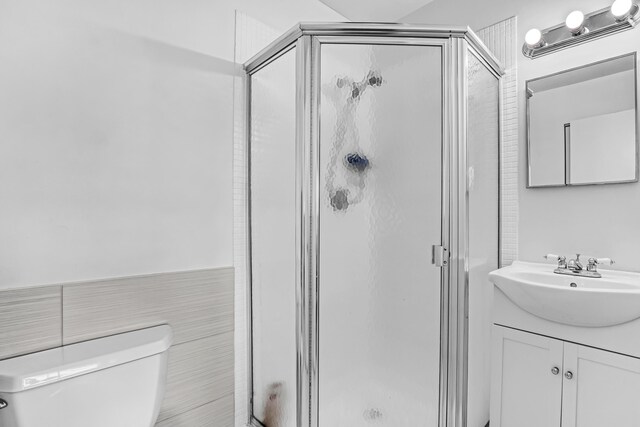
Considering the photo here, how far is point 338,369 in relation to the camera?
136cm

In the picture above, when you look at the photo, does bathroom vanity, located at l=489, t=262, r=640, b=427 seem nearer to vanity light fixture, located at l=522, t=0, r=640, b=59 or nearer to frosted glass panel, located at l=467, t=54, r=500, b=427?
frosted glass panel, located at l=467, t=54, r=500, b=427

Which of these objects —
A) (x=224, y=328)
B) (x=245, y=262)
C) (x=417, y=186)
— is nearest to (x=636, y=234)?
(x=417, y=186)

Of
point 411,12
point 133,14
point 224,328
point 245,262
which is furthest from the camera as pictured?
point 411,12

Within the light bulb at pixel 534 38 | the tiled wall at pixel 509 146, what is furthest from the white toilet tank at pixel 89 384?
the light bulb at pixel 534 38

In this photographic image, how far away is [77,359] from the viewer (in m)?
1.00

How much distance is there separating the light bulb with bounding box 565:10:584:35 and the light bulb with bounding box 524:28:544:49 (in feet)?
0.38

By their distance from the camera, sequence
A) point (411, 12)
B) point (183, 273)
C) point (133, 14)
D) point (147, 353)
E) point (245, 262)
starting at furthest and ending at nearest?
point (411, 12) → point (245, 262) → point (183, 273) → point (133, 14) → point (147, 353)

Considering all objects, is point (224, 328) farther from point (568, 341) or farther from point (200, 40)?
point (568, 341)

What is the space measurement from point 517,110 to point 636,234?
76 cm

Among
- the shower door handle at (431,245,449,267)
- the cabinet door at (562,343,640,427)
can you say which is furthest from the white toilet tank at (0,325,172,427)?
the cabinet door at (562,343,640,427)

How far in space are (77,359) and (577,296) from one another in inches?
65.2

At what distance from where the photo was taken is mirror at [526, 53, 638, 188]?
1389 mm

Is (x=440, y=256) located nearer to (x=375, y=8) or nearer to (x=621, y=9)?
(x=621, y=9)

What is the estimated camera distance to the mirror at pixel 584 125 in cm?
139
